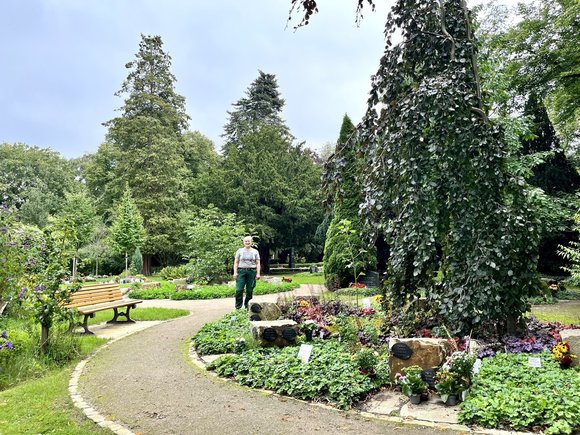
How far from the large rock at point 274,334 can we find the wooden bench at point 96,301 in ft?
10.4

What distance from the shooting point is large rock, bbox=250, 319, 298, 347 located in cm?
511

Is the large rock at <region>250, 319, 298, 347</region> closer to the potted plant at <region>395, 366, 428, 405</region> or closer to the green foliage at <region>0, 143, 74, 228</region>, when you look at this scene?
the potted plant at <region>395, 366, 428, 405</region>

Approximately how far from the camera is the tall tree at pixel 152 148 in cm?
2436

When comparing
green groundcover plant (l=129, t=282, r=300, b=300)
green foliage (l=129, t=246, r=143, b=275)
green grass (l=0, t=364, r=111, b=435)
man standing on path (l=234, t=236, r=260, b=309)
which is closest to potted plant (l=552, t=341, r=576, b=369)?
green grass (l=0, t=364, r=111, b=435)

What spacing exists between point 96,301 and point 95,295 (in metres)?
0.11

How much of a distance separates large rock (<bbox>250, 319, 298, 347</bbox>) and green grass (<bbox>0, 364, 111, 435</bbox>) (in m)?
2.06

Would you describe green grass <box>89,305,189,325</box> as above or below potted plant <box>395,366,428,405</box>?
below

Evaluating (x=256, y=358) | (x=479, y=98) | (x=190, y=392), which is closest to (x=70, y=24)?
(x=190, y=392)

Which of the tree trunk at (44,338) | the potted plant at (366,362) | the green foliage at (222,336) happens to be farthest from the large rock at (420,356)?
the tree trunk at (44,338)

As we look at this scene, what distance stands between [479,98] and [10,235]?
689cm

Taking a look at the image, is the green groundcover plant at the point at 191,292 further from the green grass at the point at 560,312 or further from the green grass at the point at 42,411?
the green grass at the point at 42,411

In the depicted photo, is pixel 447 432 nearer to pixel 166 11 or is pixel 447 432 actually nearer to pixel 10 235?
pixel 166 11

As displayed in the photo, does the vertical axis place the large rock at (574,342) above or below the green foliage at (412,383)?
above

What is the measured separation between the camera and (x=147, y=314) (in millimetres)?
8789
